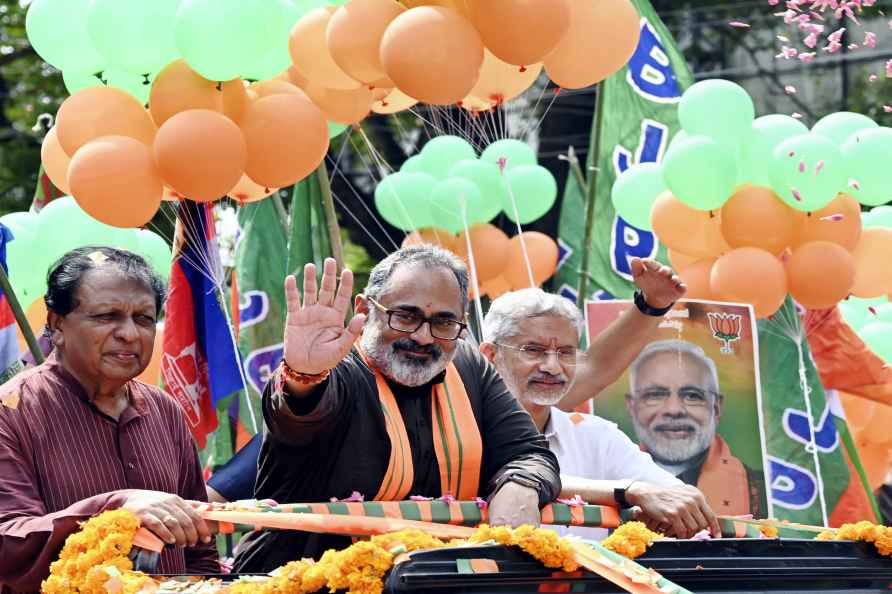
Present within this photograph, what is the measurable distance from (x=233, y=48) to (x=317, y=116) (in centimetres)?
54

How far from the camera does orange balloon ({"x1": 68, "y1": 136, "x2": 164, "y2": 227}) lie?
5.79 m

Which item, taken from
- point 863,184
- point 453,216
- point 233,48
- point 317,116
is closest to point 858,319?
point 863,184

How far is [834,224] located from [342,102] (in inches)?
105

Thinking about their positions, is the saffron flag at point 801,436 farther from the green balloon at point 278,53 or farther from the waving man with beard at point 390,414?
the waving man with beard at point 390,414

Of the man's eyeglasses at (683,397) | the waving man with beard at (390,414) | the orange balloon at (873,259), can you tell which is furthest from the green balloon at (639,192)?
the waving man with beard at (390,414)

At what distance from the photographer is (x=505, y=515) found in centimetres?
339

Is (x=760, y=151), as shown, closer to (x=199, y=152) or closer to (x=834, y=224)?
(x=834, y=224)

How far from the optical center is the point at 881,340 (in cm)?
808

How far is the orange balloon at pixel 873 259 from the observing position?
7.63 metres

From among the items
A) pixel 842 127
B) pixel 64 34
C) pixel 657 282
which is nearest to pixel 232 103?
pixel 64 34

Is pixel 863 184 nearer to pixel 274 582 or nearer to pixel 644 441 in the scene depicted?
pixel 644 441

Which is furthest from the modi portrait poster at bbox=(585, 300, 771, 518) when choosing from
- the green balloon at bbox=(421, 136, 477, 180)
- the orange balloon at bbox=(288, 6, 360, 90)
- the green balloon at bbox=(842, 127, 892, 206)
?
the green balloon at bbox=(421, 136, 477, 180)

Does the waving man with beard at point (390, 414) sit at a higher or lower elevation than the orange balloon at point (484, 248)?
lower

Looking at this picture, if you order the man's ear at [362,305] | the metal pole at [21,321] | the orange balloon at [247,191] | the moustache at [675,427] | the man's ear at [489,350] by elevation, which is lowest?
the man's ear at [362,305]
